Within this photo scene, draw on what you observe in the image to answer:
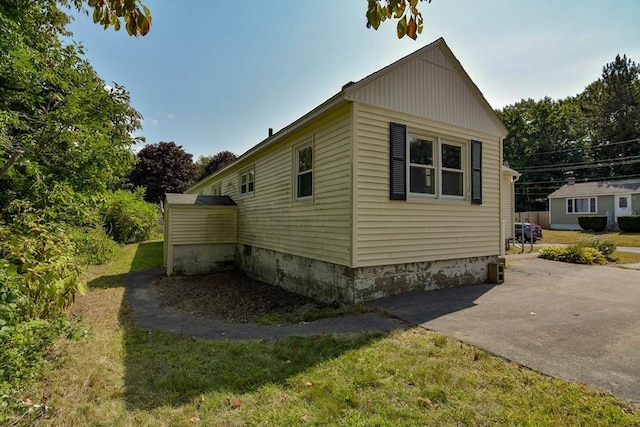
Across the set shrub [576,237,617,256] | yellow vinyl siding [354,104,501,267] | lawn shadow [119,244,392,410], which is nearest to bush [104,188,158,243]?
lawn shadow [119,244,392,410]

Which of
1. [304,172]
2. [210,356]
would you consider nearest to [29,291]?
[210,356]

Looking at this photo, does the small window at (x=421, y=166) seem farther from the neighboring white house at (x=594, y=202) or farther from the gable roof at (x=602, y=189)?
the gable roof at (x=602, y=189)

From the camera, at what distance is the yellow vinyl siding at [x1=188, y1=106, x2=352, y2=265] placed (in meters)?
6.20

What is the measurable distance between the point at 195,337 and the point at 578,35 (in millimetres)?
9843

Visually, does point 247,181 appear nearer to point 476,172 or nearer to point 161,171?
point 476,172

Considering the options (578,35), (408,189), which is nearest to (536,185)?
(578,35)

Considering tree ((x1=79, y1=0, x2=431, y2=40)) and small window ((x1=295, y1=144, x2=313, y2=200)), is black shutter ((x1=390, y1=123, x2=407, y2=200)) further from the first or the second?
tree ((x1=79, y1=0, x2=431, y2=40))

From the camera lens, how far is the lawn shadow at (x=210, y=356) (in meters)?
3.08

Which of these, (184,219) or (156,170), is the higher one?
(156,170)

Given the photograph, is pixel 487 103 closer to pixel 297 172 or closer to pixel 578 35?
pixel 578 35

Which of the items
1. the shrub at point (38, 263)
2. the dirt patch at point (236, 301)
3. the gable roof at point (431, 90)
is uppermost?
the gable roof at point (431, 90)

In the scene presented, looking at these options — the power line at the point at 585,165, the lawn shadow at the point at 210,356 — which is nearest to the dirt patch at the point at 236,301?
the lawn shadow at the point at 210,356

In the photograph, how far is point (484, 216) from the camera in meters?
7.99

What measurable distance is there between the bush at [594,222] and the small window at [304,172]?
2856 cm
